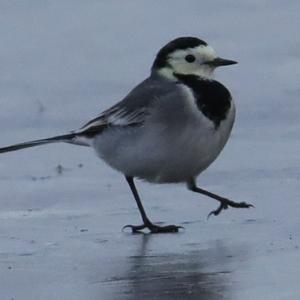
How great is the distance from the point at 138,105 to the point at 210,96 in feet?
1.23

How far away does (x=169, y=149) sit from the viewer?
8.62m

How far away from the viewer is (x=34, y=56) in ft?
44.3

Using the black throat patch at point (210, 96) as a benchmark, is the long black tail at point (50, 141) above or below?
below

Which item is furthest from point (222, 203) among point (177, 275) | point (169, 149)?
point (177, 275)

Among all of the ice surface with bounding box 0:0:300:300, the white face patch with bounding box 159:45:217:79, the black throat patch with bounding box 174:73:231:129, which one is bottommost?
the ice surface with bounding box 0:0:300:300

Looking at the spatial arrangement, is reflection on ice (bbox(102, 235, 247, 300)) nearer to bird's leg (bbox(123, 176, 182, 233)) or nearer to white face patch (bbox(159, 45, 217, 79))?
bird's leg (bbox(123, 176, 182, 233))

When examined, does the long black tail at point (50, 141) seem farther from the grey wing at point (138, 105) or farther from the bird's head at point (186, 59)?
the bird's head at point (186, 59)

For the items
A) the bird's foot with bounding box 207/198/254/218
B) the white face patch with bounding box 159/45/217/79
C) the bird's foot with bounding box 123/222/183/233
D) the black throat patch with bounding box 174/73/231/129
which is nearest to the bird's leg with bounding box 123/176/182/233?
the bird's foot with bounding box 123/222/183/233

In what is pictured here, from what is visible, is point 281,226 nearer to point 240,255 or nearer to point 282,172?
point 240,255

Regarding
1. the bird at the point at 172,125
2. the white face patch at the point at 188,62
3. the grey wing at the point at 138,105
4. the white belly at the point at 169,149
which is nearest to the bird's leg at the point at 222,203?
the bird at the point at 172,125

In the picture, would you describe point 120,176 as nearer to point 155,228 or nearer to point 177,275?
point 155,228

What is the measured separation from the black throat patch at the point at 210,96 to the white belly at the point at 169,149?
39mm

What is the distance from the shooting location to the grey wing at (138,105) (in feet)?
28.8

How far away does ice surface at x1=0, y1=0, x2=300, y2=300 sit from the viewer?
6.84 metres
